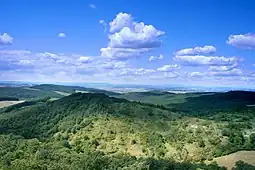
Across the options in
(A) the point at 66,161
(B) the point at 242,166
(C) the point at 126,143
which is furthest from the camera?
(C) the point at 126,143

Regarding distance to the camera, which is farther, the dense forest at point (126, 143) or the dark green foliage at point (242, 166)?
the dense forest at point (126, 143)

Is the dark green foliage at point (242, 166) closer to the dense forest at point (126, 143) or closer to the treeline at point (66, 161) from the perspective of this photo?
the dense forest at point (126, 143)

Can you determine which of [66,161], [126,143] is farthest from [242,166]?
[66,161]

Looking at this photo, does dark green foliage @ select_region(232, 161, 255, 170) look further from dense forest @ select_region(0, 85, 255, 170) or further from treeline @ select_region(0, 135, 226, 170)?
treeline @ select_region(0, 135, 226, 170)

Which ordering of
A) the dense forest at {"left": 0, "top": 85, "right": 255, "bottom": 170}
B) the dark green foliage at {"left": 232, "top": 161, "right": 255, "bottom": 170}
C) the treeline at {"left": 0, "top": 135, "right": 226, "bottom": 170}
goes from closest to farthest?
the dark green foliage at {"left": 232, "top": 161, "right": 255, "bottom": 170}, the treeline at {"left": 0, "top": 135, "right": 226, "bottom": 170}, the dense forest at {"left": 0, "top": 85, "right": 255, "bottom": 170}

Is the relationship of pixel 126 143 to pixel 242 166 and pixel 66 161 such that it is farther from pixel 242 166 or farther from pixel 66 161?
pixel 242 166

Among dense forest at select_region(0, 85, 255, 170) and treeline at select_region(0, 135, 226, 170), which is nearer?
treeline at select_region(0, 135, 226, 170)

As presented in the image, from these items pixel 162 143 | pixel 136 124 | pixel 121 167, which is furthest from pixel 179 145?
pixel 121 167

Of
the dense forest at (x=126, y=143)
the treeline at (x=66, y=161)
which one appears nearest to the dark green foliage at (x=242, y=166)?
the dense forest at (x=126, y=143)

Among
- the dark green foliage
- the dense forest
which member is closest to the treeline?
the dense forest

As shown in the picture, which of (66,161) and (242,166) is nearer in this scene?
(242,166)

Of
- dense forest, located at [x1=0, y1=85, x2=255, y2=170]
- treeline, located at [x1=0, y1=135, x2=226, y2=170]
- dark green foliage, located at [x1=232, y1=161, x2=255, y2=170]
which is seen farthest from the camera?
dense forest, located at [x1=0, y1=85, x2=255, y2=170]

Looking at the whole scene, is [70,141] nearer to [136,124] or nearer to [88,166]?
[136,124]
